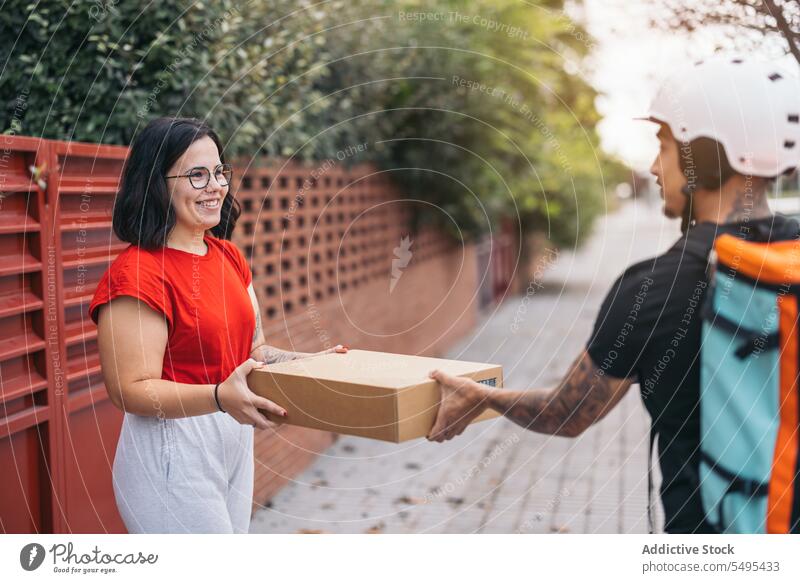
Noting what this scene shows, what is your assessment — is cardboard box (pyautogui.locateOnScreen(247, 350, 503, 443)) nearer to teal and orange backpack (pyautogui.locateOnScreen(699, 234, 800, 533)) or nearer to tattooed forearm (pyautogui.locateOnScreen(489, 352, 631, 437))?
tattooed forearm (pyautogui.locateOnScreen(489, 352, 631, 437))

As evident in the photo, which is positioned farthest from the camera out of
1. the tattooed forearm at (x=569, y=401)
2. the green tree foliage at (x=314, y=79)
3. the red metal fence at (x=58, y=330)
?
the green tree foliage at (x=314, y=79)

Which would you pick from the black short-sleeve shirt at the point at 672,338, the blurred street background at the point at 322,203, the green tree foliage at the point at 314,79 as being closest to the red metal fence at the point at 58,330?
the blurred street background at the point at 322,203

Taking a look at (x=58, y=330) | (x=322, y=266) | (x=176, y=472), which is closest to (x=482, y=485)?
(x=322, y=266)

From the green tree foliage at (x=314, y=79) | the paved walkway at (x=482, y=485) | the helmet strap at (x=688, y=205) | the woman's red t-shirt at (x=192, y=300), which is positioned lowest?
the paved walkway at (x=482, y=485)

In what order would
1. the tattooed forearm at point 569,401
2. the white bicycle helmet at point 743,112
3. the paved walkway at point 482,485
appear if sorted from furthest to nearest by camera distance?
the paved walkway at point 482,485 < the tattooed forearm at point 569,401 < the white bicycle helmet at point 743,112

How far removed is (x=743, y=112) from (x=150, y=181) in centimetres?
137

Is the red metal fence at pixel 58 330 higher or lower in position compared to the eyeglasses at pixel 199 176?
lower

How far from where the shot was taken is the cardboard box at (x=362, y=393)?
1.91 m

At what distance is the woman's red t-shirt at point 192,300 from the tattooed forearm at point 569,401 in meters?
0.69

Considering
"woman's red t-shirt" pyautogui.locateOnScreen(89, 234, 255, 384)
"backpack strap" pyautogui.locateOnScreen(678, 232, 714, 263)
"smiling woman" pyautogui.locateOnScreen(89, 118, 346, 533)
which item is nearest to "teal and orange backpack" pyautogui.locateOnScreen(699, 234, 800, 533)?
"backpack strap" pyautogui.locateOnScreen(678, 232, 714, 263)

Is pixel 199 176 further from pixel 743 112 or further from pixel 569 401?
pixel 743 112

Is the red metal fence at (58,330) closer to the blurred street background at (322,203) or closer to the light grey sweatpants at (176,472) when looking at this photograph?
the blurred street background at (322,203)

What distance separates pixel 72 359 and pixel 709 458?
208 cm

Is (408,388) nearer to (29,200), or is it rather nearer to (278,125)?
(29,200)
